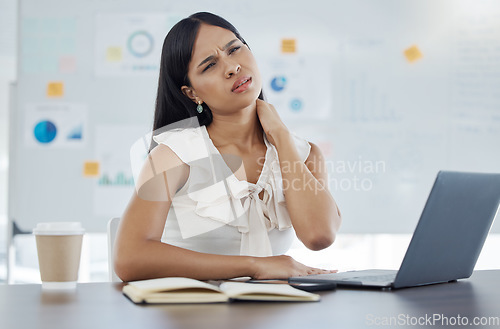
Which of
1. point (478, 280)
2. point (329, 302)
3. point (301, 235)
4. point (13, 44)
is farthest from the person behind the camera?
point (13, 44)

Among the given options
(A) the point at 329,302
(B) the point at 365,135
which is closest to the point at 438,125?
(B) the point at 365,135

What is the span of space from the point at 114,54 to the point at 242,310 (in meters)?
2.26

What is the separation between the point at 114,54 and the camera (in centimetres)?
277

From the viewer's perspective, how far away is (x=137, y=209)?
1343 mm

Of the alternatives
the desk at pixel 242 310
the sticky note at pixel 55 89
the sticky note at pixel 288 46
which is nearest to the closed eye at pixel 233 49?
the desk at pixel 242 310

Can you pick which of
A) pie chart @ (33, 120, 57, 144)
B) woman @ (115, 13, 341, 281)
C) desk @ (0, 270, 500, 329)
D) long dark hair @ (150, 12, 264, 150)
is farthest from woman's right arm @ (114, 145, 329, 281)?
pie chart @ (33, 120, 57, 144)

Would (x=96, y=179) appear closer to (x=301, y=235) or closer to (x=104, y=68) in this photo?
(x=104, y=68)

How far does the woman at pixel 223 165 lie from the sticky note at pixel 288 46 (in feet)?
3.50

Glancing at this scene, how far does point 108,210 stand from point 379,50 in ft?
5.14

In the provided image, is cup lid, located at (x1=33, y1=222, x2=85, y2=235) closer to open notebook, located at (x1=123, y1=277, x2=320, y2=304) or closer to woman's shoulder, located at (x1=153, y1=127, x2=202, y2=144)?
open notebook, located at (x1=123, y1=277, x2=320, y2=304)

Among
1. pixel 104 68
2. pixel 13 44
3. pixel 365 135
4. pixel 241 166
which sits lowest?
pixel 241 166

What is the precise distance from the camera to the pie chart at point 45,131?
2.74 metres

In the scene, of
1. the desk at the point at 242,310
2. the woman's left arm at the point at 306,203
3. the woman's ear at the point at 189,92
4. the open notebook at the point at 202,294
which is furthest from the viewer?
the woman's ear at the point at 189,92

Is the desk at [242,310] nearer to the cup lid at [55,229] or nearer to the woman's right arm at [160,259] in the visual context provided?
the cup lid at [55,229]
